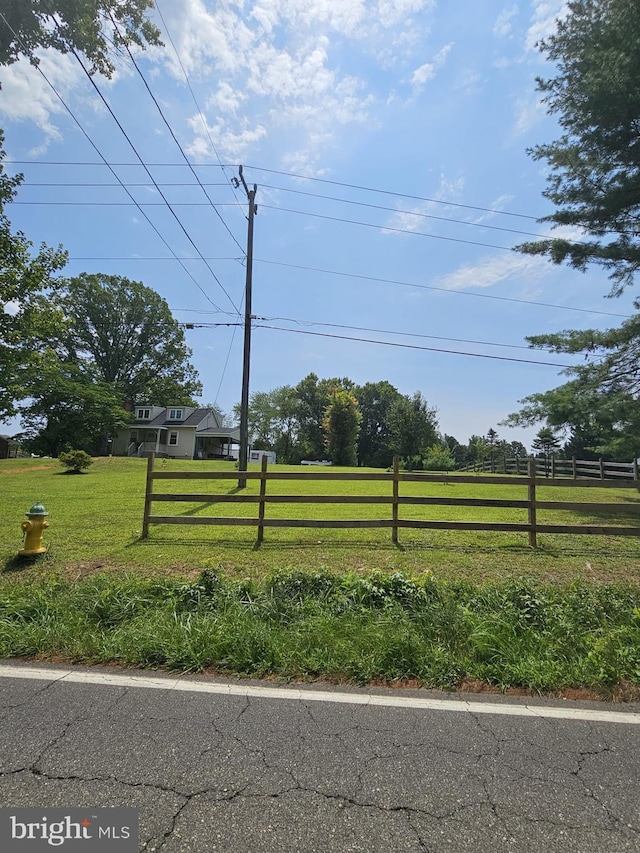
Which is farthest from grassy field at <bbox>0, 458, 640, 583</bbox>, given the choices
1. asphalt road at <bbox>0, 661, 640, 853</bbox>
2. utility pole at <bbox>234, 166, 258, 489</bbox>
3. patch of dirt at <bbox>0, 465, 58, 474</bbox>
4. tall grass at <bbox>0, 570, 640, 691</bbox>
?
patch of dirt at <bbox>0, 465, 58, 474</bbox>

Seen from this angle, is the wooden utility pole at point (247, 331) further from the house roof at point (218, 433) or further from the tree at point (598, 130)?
the house roof at point (218, 433)

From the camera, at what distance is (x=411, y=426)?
36.2m

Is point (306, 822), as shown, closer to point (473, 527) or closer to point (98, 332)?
point (473, 527)

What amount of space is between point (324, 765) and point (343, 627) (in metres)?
1.64

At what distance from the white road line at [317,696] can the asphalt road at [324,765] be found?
0.05ft

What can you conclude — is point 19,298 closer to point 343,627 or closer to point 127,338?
point 343,627

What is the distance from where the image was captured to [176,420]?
4175 cm

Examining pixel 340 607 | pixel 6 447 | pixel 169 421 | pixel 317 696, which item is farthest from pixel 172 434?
pixel 317 696

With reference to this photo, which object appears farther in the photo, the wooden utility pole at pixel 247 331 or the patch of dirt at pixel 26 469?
the patch of dirt at pixel 26 469

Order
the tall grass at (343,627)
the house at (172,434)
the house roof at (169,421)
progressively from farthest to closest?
the house roof at (169,421)
the house at (172,434)
the tall grass at (343,627)

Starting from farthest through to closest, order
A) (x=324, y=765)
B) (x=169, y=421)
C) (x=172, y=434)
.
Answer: (x=169, y=421) → (x=172, y=434) → (x=324, y=765)

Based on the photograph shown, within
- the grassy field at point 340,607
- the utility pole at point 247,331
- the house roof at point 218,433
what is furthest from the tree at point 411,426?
the grassy field at point 340,607

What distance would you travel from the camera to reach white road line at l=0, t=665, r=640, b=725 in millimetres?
2660

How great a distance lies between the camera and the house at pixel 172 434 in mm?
40406
